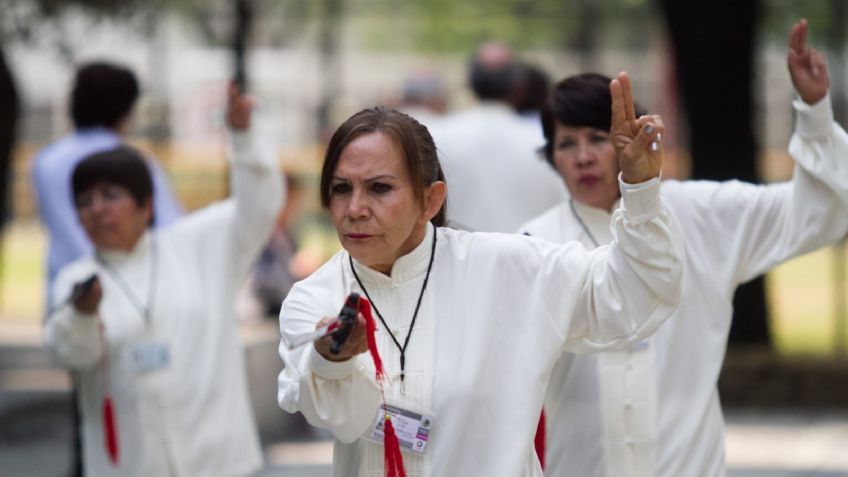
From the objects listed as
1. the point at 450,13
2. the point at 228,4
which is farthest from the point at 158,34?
the point at 450,13

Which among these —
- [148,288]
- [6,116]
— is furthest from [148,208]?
[6,116]

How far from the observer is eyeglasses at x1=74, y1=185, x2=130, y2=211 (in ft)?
18.0

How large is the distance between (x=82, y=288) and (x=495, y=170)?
2.54 metres

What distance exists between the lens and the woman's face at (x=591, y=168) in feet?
14.6

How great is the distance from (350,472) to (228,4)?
8.80 meters

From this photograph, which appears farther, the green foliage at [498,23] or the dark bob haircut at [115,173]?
the green foliage at [498,23]

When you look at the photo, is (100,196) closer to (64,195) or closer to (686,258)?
(64,195)

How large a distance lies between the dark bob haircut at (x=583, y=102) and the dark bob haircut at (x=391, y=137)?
1.04 m

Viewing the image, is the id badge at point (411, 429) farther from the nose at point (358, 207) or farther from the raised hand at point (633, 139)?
the raised hand at point (633, 139)

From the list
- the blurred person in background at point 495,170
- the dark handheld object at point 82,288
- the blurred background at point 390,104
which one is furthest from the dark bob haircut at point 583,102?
the blurred background at point 390,104

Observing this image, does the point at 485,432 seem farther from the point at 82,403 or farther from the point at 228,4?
the point at 228,4

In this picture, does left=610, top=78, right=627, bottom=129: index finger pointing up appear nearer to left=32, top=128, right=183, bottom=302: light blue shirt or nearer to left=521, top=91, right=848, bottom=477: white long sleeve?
left=521, top=91, right=848, bottom=477: white long sleeve

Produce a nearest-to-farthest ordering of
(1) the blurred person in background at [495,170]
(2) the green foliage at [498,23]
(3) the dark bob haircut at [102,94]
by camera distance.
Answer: (3) the dark bob haircut at [102,94] < (1) the blurred person in background at [495,170] < (2) the green foliage at [498,23]

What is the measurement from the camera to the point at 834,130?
4422 mm
